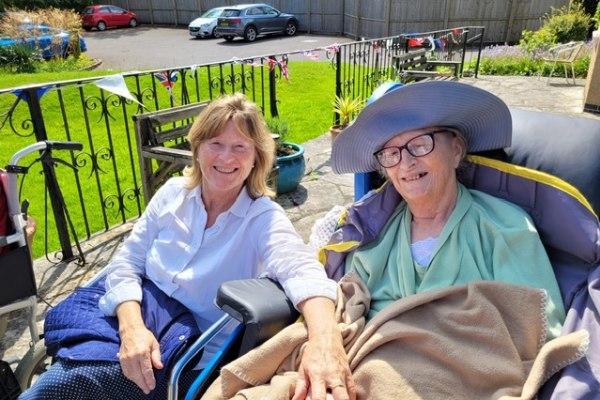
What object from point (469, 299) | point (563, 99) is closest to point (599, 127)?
point (469, 299)

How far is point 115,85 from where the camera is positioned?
3.46 m

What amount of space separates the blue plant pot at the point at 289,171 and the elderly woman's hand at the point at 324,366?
115 inches

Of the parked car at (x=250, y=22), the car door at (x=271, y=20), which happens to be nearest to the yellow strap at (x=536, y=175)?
the parked car at (x=250, y=22)

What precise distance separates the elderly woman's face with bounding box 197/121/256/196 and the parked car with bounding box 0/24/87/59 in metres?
13.2

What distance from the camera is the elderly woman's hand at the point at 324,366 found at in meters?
1.43

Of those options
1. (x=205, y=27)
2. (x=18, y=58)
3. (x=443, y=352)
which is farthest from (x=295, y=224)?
(x=205, y=27)

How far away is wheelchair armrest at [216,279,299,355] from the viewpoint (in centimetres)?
154

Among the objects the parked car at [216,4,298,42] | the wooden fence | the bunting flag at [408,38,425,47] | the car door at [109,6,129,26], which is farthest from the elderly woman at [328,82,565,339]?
the car door at [109,6,129,26]

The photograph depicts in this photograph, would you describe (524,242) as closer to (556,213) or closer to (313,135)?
(556,213)

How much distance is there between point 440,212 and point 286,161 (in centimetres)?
274

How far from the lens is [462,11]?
18953 millimetres

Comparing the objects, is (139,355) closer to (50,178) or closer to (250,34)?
(50,178)

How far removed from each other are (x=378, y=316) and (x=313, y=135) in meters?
5.57

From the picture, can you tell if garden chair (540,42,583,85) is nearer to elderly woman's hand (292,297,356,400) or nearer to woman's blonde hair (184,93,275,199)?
woman's blonde hair (184,93,275,199)
